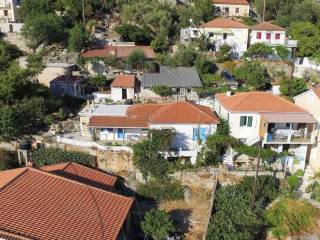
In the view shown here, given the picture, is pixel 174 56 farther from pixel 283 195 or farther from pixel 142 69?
pixel 283 195

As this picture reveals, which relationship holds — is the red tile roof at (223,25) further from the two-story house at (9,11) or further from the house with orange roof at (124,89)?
the two-story house at (9,11)

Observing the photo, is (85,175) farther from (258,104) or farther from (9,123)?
(258,104)

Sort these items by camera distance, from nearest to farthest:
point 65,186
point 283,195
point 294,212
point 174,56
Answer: point 65,186 < point 294,212 < point 283,195 < point 174,56

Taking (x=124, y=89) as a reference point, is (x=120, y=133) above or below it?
below

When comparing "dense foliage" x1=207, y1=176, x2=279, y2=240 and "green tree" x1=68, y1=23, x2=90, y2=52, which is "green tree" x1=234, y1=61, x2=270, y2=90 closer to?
"dense foliage" x1=207, y1=176, x2=279, y2=240

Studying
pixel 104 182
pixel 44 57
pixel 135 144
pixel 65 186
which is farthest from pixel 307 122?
pixel 44 57

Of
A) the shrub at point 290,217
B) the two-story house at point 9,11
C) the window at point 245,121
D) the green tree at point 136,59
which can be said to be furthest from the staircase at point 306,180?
the two-story house at point 9,11

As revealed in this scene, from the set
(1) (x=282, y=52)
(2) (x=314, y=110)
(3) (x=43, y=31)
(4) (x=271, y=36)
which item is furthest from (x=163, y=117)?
(3) (x=43, y=31)

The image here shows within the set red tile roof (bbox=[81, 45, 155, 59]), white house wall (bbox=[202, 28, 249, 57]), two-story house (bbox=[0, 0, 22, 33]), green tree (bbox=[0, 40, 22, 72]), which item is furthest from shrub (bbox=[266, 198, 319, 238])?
two-story house (bbox=[0, 0, 22, 33])
